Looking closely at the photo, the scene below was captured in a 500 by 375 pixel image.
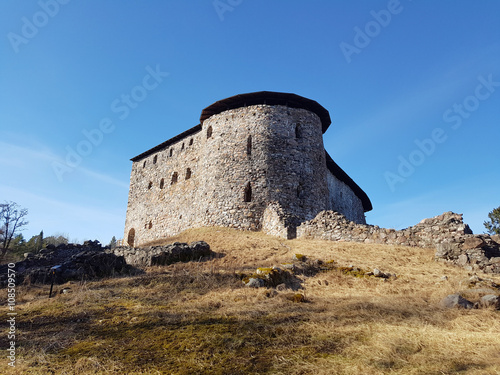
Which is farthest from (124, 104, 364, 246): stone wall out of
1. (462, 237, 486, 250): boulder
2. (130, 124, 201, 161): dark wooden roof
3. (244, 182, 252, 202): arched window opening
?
(462, 237, 486, 250): boulder

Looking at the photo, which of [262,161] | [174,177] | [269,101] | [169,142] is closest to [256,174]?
[262,161]

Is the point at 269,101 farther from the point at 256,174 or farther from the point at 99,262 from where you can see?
the point at 99,262

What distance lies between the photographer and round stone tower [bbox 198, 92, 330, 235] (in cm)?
1900

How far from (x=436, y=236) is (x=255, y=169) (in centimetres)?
1084

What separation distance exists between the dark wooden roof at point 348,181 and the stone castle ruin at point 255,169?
Answer: 137 millimetres

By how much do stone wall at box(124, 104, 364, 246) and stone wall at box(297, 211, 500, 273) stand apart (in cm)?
199

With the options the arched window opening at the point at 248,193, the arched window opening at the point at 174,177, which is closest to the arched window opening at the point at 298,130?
the arched window opening at the point at 248,193

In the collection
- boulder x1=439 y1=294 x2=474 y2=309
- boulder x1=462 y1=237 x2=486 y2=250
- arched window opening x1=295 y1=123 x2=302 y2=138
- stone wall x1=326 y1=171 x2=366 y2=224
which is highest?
arched window opening x1=295 y1=123 x2=302 y2=138

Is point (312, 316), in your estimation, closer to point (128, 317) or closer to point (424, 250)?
point (128, 317)

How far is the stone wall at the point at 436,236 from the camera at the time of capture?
10.1m

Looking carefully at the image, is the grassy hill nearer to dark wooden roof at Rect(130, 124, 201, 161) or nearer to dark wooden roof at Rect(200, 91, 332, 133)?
dark wooden roof at Rect(200, 91, 332, 133)

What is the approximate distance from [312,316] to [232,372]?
228cm

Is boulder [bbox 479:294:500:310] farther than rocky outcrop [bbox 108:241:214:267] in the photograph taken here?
No

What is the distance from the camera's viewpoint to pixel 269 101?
71.9 ft
